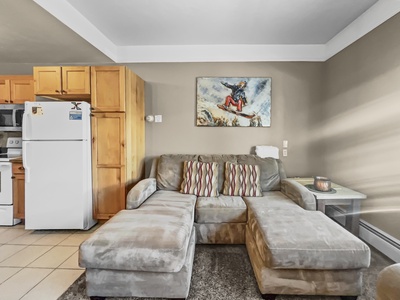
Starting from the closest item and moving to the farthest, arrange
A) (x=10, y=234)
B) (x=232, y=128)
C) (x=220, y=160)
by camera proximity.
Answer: (x=10, y=234)
(x=220, y=160)
(x=232, y=128)

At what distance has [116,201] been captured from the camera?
3072 mm

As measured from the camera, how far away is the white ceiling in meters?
2.41

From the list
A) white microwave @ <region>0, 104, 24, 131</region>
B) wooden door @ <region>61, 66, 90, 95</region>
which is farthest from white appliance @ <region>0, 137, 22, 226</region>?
wooden door @ <region>61, 66, 90, 95</region>

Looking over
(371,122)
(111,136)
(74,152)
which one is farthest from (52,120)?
(371,122)

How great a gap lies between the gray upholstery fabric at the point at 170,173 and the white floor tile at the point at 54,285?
136 centimetres

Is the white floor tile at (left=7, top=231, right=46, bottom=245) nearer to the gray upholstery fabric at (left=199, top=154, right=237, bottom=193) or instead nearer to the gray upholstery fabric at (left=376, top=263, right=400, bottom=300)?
the gray upholstery fabric at (left=199, top=154, right=237, bottom=193)

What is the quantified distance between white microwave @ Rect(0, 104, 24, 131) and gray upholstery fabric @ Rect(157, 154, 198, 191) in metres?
2.26

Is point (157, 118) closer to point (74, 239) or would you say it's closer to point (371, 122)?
point (74, 239)

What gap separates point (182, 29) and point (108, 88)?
1206 millimetres

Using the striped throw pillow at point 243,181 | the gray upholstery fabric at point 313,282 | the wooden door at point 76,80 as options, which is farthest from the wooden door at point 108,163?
the gray upholstery fabric at point 313,282

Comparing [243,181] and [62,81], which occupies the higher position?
[62,81]

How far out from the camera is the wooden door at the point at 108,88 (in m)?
2.94

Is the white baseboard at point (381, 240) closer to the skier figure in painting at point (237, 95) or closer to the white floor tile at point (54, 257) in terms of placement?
the skier figure in painting at point (237, 95)

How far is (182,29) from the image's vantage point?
300 cm
